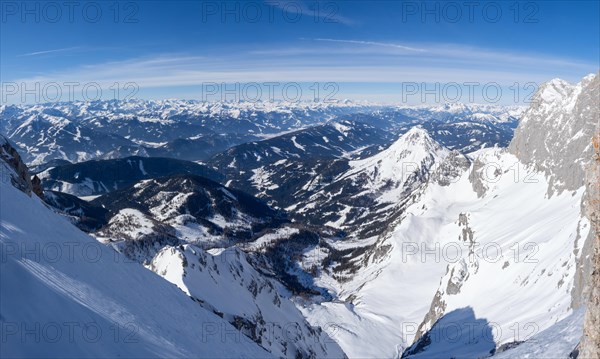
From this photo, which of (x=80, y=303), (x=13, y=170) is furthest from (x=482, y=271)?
(x=13, y=170)

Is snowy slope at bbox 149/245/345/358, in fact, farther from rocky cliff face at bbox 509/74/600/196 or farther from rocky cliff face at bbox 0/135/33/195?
rocky cliff face at bbox 509/74/600/196

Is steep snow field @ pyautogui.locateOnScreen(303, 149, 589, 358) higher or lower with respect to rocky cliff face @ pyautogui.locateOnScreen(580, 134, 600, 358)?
lower

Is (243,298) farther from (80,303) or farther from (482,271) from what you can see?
(482,271)

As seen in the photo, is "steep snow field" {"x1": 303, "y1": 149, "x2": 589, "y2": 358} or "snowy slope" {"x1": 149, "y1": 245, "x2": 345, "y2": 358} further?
"steep snow field" {"x1": 303, "y1": 149, "x2": 589, "y2": 358}

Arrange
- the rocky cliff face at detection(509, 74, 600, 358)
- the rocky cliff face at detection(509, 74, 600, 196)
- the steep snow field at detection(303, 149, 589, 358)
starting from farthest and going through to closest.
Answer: the rocky cliff face at detection(509, 74, 600, 196) → the rocky cliff face at detection(509, 74, 600, 358) → the steep snow field at detection(303, 149, 589, 358)

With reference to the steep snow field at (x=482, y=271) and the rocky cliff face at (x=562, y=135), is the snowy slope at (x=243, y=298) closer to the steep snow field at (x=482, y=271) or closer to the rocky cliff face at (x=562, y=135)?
the steep snow field at (x=482, y=271)

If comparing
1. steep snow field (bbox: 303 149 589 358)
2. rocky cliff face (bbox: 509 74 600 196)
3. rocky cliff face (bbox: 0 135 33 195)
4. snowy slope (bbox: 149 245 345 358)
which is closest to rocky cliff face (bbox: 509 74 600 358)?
rocky cliff face (bbox: 509 74 600 196)

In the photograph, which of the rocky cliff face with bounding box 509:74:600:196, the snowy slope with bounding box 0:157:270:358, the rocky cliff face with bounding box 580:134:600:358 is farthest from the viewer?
the rocky cliff face with bounding box 509:74:600:196

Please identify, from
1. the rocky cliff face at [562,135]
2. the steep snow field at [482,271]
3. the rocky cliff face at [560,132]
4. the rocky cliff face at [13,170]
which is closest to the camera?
the rocky cliff face at [13,170]

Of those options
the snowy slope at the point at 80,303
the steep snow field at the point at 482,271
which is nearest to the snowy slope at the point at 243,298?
the snowy slope at the point at 80,303
